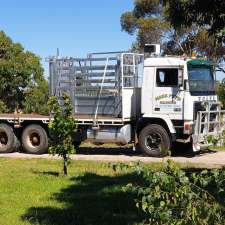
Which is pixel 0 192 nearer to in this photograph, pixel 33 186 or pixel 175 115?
pixel 33 186

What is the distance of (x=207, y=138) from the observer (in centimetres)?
498

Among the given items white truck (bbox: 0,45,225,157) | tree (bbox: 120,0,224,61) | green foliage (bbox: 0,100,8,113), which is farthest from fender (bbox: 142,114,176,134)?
tree (bbox: 120,0,224,61)

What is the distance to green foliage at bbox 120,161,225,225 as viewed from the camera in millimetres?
4477

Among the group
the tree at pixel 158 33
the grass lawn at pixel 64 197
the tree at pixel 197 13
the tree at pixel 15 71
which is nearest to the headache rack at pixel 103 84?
the grass lawn at pixel 64 197

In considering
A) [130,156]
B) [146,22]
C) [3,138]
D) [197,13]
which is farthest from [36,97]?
[197,13]

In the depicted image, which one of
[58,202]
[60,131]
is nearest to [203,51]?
[60,131]

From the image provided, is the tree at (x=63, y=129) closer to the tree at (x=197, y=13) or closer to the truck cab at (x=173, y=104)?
the truck cab at (x=173, y=104)

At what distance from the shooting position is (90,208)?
29.8ft

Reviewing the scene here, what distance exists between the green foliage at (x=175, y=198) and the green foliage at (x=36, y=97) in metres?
24.5

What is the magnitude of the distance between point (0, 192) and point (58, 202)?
56.8 inches

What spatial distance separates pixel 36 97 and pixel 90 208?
21.2 m

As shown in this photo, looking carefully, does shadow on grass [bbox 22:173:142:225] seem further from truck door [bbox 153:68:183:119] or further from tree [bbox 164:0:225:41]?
truck door [bbox 153:68:183:119]

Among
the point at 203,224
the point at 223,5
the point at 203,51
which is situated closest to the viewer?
the point at 203,224

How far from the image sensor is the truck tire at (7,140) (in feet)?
61.0
